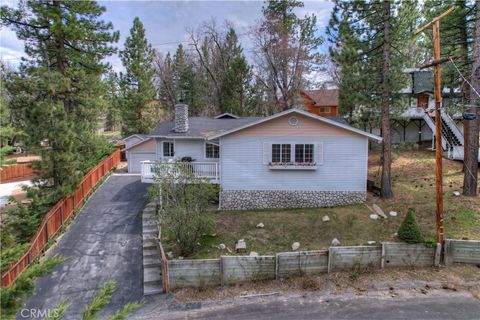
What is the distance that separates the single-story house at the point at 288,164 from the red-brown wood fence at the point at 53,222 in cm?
372

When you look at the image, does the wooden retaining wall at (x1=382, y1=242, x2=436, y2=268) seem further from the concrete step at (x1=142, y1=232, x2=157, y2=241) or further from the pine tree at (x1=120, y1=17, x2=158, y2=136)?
the pine tree at (x1=120, y1=17, x2=158, y2=136)

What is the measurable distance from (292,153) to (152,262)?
7.99 metres

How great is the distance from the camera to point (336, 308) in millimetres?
8578

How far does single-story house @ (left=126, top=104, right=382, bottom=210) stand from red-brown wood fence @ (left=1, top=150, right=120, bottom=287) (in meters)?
3.72

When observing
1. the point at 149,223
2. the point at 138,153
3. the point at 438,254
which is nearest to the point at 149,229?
the point at 149,223

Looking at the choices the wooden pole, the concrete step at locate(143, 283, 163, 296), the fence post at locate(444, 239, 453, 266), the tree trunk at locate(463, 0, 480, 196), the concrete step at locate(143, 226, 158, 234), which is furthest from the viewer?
the concrete step at locate(143, 226, 158, 234)

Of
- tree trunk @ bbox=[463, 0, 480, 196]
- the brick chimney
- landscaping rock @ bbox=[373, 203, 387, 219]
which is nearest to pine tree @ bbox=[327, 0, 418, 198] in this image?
landscaping rock @ bbox=[373, 203, 387, 219]

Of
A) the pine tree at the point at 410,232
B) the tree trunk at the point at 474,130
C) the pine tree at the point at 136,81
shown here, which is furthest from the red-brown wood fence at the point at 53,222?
the tree trunk at the point at 474,130

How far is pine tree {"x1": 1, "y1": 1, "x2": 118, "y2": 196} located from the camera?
43.6 ft

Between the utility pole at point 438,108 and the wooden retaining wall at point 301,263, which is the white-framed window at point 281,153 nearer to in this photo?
the wooden retaining wall at point 301,263

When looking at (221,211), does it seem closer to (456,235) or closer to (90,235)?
(90,235)

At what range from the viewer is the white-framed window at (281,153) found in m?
14.9

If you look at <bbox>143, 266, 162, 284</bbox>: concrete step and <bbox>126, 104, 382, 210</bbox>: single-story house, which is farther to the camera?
<bbox>126, 104, 382, 210</bbox>: single-story house
